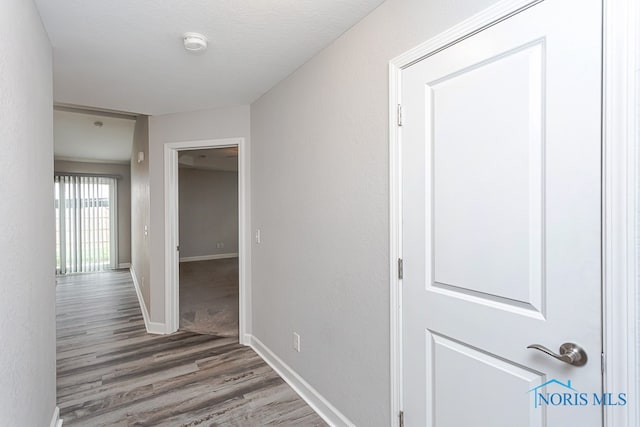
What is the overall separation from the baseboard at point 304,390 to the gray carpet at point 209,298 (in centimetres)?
75

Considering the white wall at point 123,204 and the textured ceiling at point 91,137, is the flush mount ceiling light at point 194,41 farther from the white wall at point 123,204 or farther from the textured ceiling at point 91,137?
the white wall at point 123,204

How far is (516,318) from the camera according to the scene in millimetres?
1062

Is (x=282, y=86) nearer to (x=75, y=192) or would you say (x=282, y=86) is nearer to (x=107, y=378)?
(x=107, y=378)

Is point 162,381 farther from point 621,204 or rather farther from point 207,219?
point 207,219

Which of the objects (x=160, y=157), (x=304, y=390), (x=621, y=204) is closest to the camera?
(x=621, y=204)

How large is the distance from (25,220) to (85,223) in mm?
6840

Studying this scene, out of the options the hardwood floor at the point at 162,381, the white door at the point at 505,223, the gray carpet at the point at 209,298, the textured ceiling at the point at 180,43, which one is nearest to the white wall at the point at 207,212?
the gray carpet at the point at 209,298

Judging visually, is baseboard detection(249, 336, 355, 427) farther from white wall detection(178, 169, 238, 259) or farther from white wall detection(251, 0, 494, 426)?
white wall detection(178, 169, 238, 259)

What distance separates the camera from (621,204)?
833 mm

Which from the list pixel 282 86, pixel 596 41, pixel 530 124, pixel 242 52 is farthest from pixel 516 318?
pixel 282 86

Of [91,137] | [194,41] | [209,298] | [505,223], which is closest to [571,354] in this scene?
[505,223]

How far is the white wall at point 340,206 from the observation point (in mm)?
1580

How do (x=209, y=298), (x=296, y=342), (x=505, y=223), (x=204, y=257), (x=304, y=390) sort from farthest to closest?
(x=204, y=257) < (x=209, y=298) < (x=296, y=342) < (x=304, y=390) < (x=505, y=223)

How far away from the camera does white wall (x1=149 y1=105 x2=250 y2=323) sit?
11.1 feet
